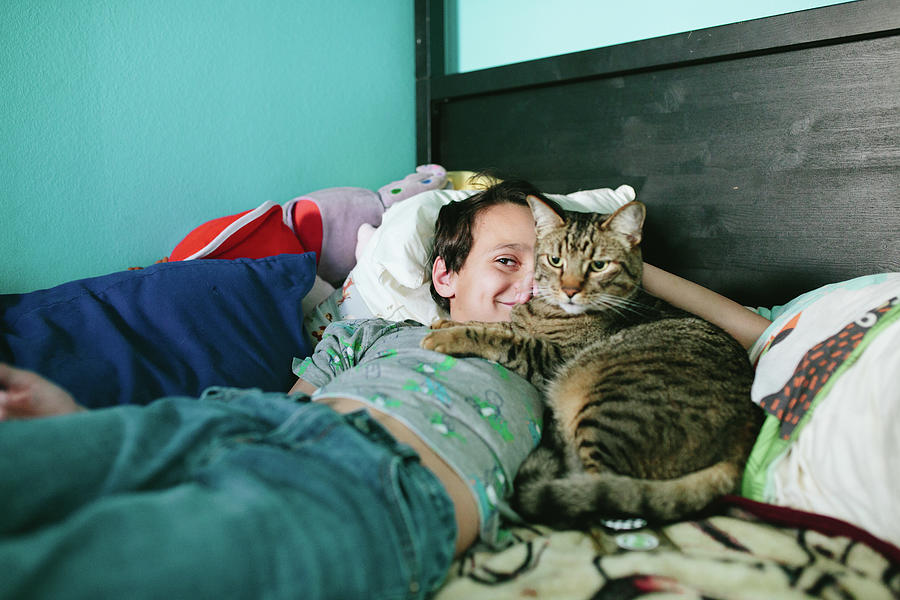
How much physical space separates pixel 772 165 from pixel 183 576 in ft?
5.98

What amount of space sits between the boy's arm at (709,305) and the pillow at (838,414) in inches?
10.6

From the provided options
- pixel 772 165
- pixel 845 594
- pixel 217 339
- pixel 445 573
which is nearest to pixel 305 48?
pixel 217 339

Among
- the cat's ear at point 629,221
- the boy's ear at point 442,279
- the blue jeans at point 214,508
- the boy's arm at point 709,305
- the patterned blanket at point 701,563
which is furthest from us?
the boy's ear at point 442,279

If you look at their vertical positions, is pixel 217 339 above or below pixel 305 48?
below

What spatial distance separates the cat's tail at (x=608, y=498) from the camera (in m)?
0.84

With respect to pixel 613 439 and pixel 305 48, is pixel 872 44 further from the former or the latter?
pixel 305 48

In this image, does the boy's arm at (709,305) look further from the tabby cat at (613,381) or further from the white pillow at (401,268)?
the white pillow at (401,268)

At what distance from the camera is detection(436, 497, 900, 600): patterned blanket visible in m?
0.69

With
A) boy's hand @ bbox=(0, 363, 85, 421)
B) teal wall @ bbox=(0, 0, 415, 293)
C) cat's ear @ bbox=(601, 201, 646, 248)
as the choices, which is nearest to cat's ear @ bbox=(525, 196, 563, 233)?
cat's ear @ bbox=(601, 201, 646, 248)

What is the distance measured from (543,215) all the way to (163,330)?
3.07 feet

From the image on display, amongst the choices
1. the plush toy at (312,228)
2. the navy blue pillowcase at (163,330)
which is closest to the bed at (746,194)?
the plush toy at (312,228)

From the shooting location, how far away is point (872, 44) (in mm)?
1499

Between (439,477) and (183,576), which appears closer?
(183,576)

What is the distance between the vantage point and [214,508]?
58 centimetres
